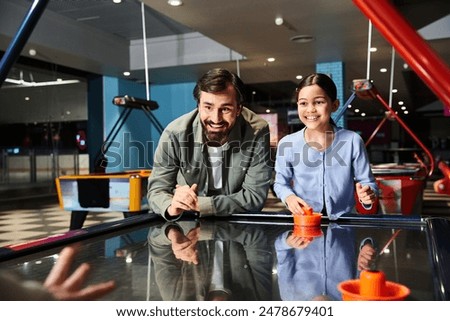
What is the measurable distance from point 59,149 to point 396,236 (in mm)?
12132

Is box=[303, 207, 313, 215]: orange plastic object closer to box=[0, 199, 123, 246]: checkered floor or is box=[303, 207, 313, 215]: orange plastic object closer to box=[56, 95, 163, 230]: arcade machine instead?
box=[56, 95, 163, 230]: arcade machine

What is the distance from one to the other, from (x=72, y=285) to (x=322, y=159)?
1327 mm

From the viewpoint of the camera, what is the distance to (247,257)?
42.3 inches

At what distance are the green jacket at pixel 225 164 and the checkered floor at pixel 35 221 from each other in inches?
123

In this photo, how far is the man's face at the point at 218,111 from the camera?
1.68 metres

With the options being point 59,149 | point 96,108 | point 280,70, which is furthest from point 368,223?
point 59,149

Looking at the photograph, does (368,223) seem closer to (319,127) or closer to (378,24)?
(319,127)

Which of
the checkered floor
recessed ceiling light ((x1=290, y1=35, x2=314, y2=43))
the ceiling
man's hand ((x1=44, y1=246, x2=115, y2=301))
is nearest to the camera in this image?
man's hand ((x1=44, y1=246, x2=115, y2=301))

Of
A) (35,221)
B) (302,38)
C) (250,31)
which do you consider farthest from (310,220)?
(302,38)

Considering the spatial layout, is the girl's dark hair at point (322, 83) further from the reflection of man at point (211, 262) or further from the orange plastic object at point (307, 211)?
the reflection of man at point (211, 262)

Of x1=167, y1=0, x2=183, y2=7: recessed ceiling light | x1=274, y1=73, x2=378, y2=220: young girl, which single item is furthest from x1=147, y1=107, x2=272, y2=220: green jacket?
x1=167, y1=0, x2=183, y2=7: recessed ceiling light

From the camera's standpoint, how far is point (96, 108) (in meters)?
11.1

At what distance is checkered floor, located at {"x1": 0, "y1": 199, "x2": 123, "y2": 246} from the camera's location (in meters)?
5.03
